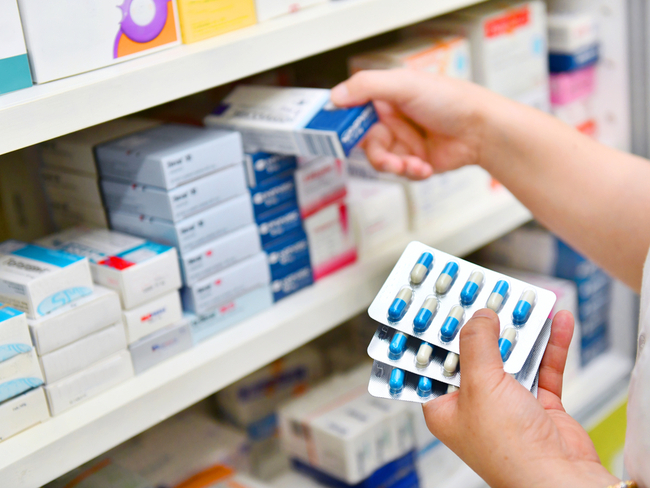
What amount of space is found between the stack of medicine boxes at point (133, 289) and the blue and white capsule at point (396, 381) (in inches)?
10.2

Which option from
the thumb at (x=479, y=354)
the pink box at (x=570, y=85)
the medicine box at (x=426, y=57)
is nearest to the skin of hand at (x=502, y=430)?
the thumb at (x=479, y=354)

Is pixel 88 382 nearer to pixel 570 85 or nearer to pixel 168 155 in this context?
pixel 168 155

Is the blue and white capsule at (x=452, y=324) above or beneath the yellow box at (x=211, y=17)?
beneath

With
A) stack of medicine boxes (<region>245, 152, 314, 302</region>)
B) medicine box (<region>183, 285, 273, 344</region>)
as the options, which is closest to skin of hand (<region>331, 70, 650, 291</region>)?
stack of medicine boxes (<region>245, 152, 314, 302</region>)

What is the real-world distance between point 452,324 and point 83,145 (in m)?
0.44

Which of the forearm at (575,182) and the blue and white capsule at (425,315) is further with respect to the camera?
the forearm at (575,182)

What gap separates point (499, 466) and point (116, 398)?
0.37m

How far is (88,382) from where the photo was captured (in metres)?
0.67

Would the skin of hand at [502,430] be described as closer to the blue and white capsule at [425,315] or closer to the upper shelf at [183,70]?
the blue and white capsule at [425,315]

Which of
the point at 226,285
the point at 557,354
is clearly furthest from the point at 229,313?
the point at 557,354

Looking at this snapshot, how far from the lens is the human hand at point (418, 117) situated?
81cm

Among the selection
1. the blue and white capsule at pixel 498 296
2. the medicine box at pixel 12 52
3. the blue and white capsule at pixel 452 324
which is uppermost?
the medicine box at pixel 12 52

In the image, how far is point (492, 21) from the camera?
1010 millimetres

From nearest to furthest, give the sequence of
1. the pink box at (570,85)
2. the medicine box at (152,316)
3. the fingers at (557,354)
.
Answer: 1. the fingers at (557,354)
2. the medicine box at (152,316)
3. the pink box at (570,85)
